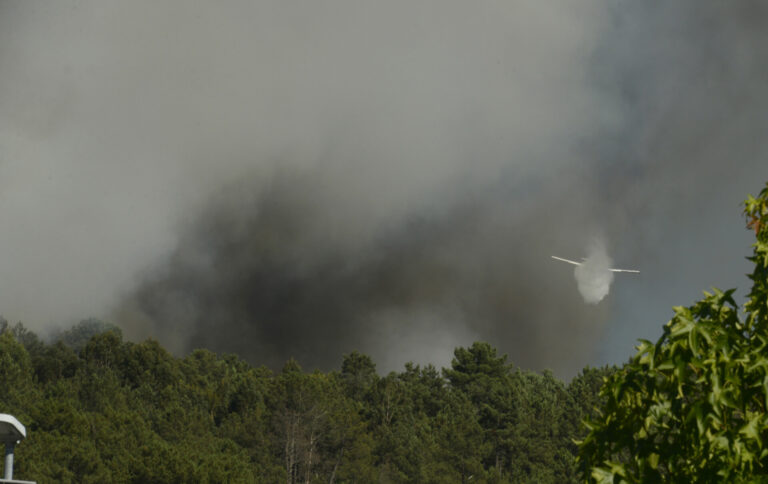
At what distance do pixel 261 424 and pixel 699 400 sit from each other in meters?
88.0

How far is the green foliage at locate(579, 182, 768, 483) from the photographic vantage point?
24.1 ft

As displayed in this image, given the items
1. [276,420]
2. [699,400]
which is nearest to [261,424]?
[276,420]

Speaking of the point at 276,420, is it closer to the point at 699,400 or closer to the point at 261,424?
the point at 261,424

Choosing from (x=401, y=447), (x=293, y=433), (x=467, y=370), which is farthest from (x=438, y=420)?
(x=467, y=370)

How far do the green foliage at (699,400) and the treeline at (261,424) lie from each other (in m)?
67.2

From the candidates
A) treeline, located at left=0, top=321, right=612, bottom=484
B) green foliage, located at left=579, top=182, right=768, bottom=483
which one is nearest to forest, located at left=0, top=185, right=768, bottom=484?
treeline, located at left=0, top=321, right=612, bottom=484

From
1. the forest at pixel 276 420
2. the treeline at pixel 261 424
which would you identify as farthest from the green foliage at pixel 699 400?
the treeline at pixel 261 424

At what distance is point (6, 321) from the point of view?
507 ft

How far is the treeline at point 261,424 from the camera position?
74.5 m

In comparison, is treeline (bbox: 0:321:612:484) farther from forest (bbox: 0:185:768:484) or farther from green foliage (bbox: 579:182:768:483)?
green foliage (bbox: 579:182:768:483)

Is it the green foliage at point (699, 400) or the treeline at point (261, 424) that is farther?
the treeline at point (261, 424)

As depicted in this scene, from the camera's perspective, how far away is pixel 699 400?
7449mm

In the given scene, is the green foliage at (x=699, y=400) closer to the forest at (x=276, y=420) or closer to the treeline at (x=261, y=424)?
the forest at (x=276, y=420)

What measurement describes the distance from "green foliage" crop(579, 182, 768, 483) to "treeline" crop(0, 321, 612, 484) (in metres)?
67.2
